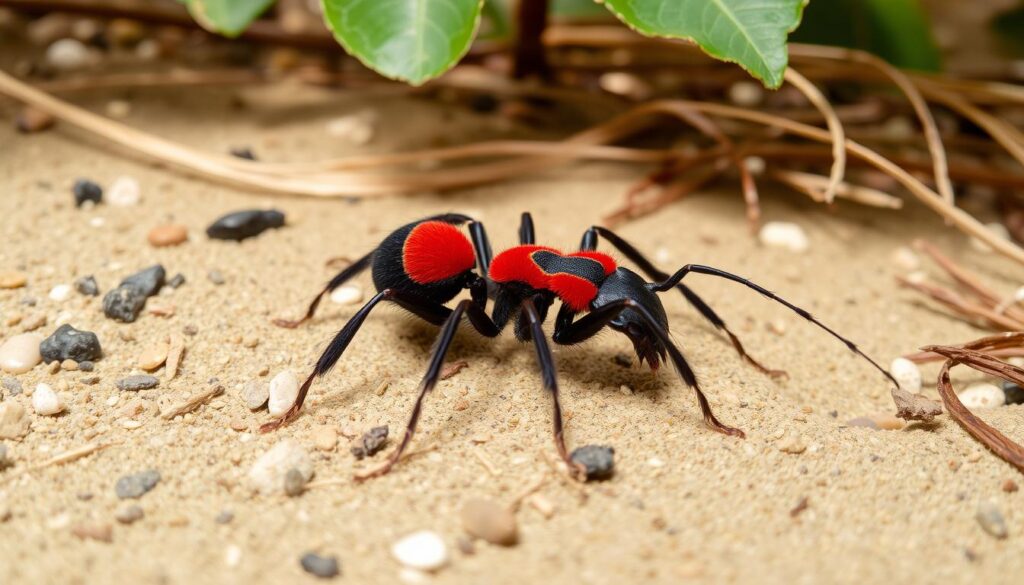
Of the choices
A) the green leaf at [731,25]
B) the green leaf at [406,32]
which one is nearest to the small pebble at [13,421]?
the green leaf at [406,32]

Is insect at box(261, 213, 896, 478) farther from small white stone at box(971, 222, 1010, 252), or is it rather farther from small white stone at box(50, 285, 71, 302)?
small white stone at box(971, 222, 1010, 252)

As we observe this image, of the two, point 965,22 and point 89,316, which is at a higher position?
point 965,22

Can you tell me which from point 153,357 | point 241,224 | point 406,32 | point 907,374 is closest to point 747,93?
point 907,374

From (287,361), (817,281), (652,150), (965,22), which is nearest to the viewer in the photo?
(287,361)

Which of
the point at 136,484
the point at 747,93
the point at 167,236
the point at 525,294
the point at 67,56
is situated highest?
the point at 747,93

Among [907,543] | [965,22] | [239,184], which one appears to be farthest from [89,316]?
[965,22]

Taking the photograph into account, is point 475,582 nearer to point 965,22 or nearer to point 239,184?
point 239,184

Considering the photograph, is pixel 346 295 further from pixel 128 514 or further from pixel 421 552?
pixel 421 552
